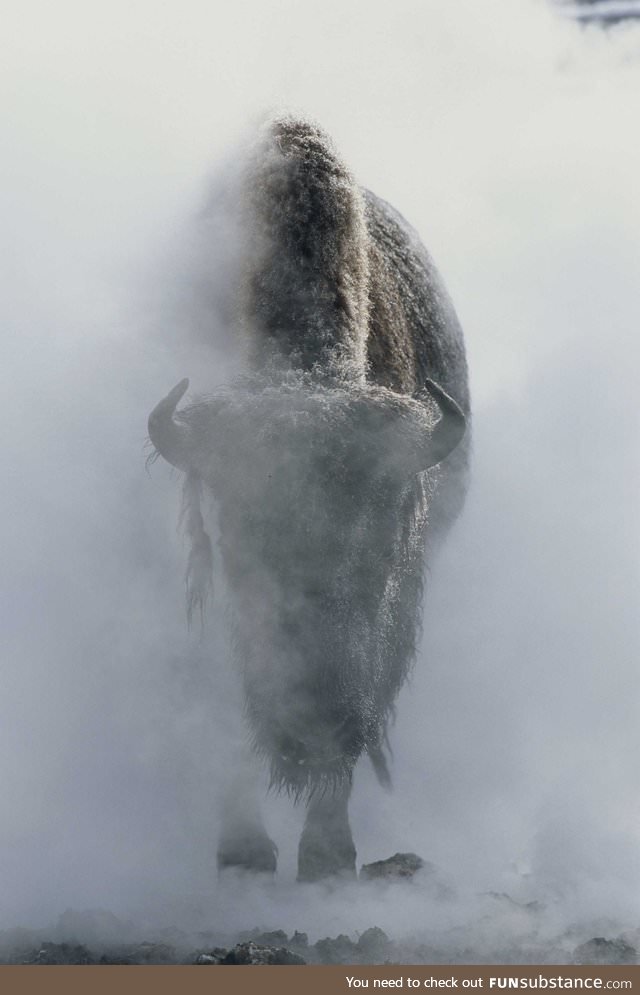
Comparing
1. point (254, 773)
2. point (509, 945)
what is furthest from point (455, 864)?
point (509, 945)

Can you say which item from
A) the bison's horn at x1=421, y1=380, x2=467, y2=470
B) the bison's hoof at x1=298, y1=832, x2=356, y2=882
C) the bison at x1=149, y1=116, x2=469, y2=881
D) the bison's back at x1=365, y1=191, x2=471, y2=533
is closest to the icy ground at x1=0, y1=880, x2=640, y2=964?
the bison's hoof at x1=298, y1=832, x2=356, y2=882

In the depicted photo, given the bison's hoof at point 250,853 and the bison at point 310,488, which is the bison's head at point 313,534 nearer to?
the bison at point 310,488

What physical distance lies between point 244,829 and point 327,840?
45cm

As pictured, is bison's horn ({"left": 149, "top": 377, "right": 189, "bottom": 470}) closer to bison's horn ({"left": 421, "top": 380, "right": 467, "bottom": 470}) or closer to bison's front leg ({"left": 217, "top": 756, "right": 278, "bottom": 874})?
bison's horn ({"left": 421, "top": 380, "right": 467, "bottom": 470})

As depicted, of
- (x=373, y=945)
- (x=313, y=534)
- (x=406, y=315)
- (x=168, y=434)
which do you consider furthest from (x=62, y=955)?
(x=406, y=315)

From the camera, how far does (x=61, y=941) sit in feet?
15.6

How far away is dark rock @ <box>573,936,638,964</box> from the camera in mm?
4410

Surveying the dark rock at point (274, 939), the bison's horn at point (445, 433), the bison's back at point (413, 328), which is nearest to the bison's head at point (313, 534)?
the bison's horn at point (445, 433)

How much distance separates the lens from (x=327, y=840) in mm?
6062

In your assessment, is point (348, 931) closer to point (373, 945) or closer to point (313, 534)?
point (373, 945)

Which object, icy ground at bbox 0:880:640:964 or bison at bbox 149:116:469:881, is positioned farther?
bison at bbox 149:116:469:881
